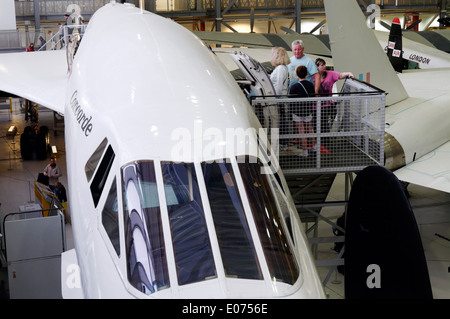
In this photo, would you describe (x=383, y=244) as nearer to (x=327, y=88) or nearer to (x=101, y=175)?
(x=101, y=175)

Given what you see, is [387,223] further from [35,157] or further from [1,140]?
[1,140]

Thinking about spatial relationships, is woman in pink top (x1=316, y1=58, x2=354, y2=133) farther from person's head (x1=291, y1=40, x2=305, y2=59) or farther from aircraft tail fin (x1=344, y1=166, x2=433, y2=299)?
aircraft tail fin (x1=344, y1=166, x2=433, y2=299)

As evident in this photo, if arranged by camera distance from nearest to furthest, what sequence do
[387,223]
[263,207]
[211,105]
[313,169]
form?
[263,207] → [211,105] → [387,223] → [313,169]

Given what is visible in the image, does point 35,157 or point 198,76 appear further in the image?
point 35,157

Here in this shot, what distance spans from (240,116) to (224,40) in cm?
2436

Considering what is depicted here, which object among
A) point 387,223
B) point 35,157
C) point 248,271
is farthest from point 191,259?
point 35,157

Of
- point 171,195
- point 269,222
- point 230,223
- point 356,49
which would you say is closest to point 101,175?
point 171,195

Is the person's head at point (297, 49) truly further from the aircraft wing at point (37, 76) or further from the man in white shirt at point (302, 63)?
the aircraft wing at point (37, 76)

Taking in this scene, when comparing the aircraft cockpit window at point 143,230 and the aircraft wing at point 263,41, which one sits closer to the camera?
the aircraft cockpit window at point 143,230

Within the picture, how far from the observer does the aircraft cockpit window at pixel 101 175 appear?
6145mm

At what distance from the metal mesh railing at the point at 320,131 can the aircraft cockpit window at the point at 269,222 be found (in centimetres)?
377

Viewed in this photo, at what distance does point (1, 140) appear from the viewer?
30.3 m

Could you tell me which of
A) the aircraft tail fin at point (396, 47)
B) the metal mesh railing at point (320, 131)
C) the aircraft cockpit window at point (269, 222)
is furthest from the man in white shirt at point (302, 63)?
the aircraft tail fin at point (396, 47)

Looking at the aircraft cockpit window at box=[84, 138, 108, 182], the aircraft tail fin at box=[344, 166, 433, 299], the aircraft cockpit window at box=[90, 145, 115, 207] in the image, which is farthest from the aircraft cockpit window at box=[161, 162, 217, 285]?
the aircraft tail fin at box=[344, 166, 433, 299]
